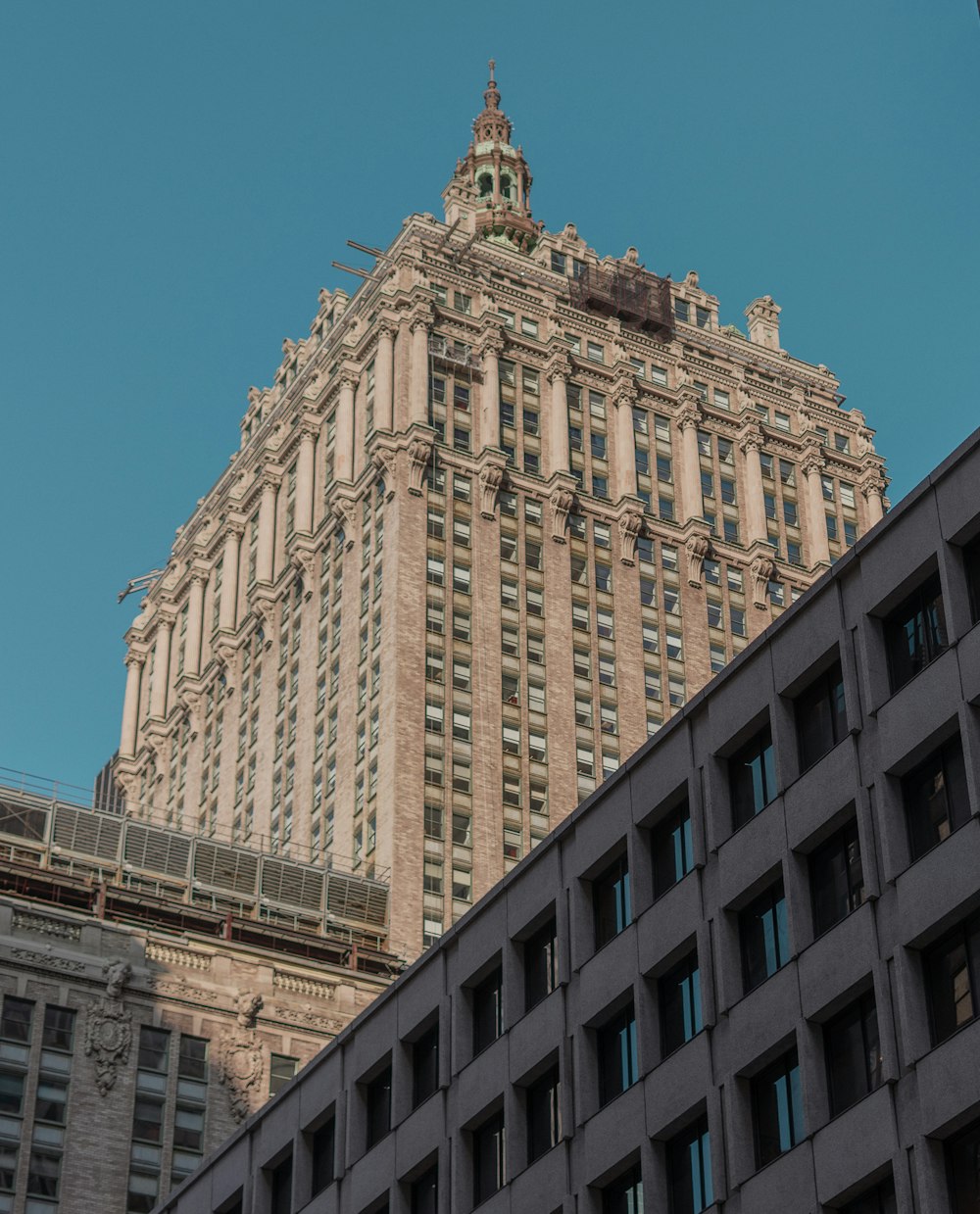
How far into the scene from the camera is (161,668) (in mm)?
170875

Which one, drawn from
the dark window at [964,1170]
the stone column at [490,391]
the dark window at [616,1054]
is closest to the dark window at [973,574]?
the dark window at [964,1170]

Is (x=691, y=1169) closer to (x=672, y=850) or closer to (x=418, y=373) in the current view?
(x=672, y=850)

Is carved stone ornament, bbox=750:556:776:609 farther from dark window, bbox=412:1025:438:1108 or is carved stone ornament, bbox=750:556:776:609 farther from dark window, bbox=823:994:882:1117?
dark window, bbox=823:994:882:1117

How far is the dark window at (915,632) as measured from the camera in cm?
4200

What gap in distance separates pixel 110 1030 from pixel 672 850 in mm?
56287

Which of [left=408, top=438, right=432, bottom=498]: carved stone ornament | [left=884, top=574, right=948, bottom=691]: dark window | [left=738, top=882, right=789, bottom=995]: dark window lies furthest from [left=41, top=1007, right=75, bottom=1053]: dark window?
[left=884, top=574, right=948, bottom=691]: dark window

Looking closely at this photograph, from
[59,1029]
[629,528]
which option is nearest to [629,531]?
[629,528]

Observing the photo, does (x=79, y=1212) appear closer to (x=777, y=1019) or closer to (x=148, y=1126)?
(x=148, y=1126)

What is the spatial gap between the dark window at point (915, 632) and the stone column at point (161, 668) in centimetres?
12782

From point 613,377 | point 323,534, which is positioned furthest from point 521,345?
point 323,534

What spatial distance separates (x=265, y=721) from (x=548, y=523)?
2317cm

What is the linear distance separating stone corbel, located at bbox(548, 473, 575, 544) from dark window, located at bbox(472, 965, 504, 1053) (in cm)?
9731

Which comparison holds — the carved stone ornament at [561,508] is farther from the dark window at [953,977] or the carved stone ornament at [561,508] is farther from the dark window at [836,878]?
the dark window at [953,977]

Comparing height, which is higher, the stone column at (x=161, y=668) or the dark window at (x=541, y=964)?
the stone column at (x=161, y=668)
